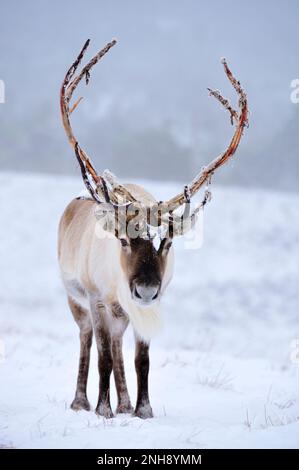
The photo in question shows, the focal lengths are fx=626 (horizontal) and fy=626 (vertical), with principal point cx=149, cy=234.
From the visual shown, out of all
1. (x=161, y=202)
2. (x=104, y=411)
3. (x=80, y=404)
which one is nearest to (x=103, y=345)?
(x=104, y=411)

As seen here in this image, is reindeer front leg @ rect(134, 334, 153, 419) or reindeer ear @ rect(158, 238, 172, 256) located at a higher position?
reindeer ear @ rect(158, 238, 172, 256)

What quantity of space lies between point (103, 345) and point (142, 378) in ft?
1.48

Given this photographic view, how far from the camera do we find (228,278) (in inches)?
752

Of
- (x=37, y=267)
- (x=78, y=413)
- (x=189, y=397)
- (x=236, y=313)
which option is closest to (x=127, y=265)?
(x=78, y=413)

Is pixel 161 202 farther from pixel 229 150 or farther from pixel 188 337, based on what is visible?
pixel 188 337

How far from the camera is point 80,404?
565cm

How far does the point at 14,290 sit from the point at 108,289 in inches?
523

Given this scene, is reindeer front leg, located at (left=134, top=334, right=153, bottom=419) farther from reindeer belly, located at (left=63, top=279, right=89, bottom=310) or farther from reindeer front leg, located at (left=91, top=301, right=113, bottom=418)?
reindeer belly, located at (left=63, top=279, right=89, bottom=310)

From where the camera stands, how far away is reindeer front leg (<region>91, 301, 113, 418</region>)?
5.39 meters

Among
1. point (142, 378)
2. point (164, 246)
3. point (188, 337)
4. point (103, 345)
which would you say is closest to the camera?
point (164, 246)

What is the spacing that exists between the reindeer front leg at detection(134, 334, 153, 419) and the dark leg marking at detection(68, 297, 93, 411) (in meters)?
0.68

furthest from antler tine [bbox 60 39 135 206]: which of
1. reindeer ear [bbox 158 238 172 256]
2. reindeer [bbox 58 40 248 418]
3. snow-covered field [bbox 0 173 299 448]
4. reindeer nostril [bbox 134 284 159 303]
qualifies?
snow-covered field [bbox 0 173 299 448]

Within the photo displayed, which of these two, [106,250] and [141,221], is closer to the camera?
[141,221]
